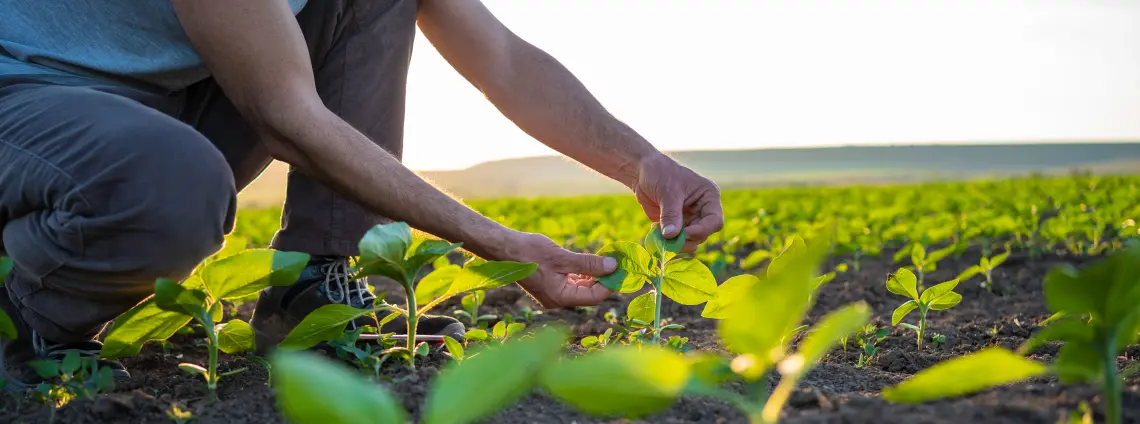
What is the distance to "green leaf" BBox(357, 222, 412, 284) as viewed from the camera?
1.42 m

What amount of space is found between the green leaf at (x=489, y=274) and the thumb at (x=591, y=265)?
19cm

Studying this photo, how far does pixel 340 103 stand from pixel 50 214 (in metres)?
0.73

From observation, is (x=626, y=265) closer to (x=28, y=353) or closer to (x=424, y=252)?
(x=424, y=252)

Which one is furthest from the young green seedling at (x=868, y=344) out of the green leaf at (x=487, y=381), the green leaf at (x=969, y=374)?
the green leaf at (x=487, y=381)

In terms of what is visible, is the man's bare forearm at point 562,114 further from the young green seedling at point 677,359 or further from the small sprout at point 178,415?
the young green seedling at point 677,359

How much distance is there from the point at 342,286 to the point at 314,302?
0.25ft

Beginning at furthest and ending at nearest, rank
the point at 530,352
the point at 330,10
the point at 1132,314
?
1. the point at 330,10
2. the point at 1132,314
3. the point at 530,352

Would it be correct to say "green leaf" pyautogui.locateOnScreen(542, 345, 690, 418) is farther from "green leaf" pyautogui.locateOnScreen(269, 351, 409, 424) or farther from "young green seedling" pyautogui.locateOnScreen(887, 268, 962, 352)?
"young green seedling" pyautogui.locateOnScreen(887, 268, 962, 352)

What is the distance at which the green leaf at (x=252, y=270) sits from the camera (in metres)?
1.42

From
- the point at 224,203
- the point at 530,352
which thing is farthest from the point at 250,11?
the point at 530,352

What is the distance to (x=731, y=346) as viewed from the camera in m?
0.90

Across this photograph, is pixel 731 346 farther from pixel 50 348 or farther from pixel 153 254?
pixel 50 348

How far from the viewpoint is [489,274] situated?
5.03ft

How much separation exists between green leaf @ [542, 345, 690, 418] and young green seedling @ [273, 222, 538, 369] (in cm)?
63
